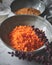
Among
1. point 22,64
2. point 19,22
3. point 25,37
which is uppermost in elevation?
point 19,22

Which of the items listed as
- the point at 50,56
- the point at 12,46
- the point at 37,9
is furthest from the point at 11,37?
the point at 37,9

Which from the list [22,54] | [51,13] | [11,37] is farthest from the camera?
[51,13]

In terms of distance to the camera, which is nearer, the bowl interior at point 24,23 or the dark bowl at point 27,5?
the bowl interior at point 24,23

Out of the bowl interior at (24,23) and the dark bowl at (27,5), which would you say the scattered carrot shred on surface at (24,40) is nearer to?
the bowl interior at (24,23)

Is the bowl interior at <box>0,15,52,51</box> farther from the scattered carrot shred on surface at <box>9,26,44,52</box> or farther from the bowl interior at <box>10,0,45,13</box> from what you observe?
the bowl interior at <box>10,0,45,13</box>

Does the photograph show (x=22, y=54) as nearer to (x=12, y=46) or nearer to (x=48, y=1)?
(x=12, y=46)

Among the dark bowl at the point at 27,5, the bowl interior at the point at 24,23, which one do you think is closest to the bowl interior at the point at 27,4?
the dark bowl at the point at 27,5
